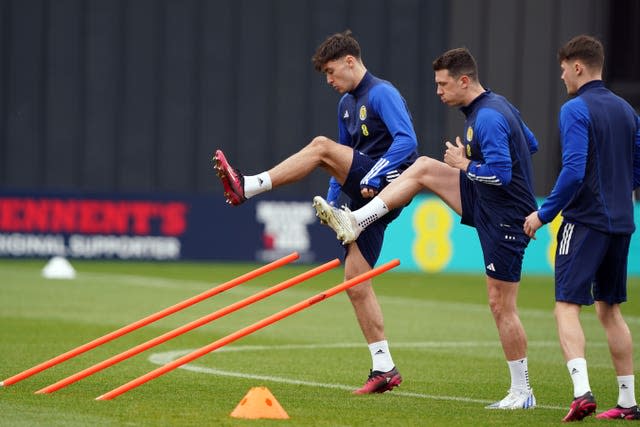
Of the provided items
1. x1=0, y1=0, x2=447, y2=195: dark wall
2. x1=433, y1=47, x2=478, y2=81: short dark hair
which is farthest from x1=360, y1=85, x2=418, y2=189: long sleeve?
x1=0, y1=0, x2=447, y2=195: dark wall

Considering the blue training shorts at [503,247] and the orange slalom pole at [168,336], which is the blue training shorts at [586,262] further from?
the orange slalom pole at [168,336]

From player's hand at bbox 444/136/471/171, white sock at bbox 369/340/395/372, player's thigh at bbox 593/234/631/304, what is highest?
player's hand at bbox 444/136/471/171

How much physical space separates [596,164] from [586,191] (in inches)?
6.6

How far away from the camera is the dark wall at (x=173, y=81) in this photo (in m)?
25.7

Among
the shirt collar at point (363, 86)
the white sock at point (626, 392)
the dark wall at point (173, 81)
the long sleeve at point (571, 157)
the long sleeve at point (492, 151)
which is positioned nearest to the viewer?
the long sleeve at point (571, 157)

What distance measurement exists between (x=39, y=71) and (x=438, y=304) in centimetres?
1202

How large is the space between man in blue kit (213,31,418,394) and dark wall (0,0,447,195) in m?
17.0

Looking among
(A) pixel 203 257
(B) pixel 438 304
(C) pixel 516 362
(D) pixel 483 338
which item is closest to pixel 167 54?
(A) pixel 203 257

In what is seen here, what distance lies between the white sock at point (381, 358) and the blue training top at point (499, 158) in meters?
1.33

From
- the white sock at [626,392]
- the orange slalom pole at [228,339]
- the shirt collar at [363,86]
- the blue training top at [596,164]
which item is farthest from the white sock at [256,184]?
the white sock at [626,392]

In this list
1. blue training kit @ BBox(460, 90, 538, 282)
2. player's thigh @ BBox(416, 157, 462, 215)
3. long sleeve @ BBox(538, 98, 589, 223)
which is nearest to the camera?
long sleeve @ BBox(538, 98, 589, 223)

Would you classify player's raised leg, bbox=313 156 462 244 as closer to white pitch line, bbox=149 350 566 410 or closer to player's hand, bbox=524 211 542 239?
player's hand, bbox=524 211 542 239

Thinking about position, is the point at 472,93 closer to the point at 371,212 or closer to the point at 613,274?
the point at 371,212

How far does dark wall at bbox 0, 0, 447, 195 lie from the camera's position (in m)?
25.7
